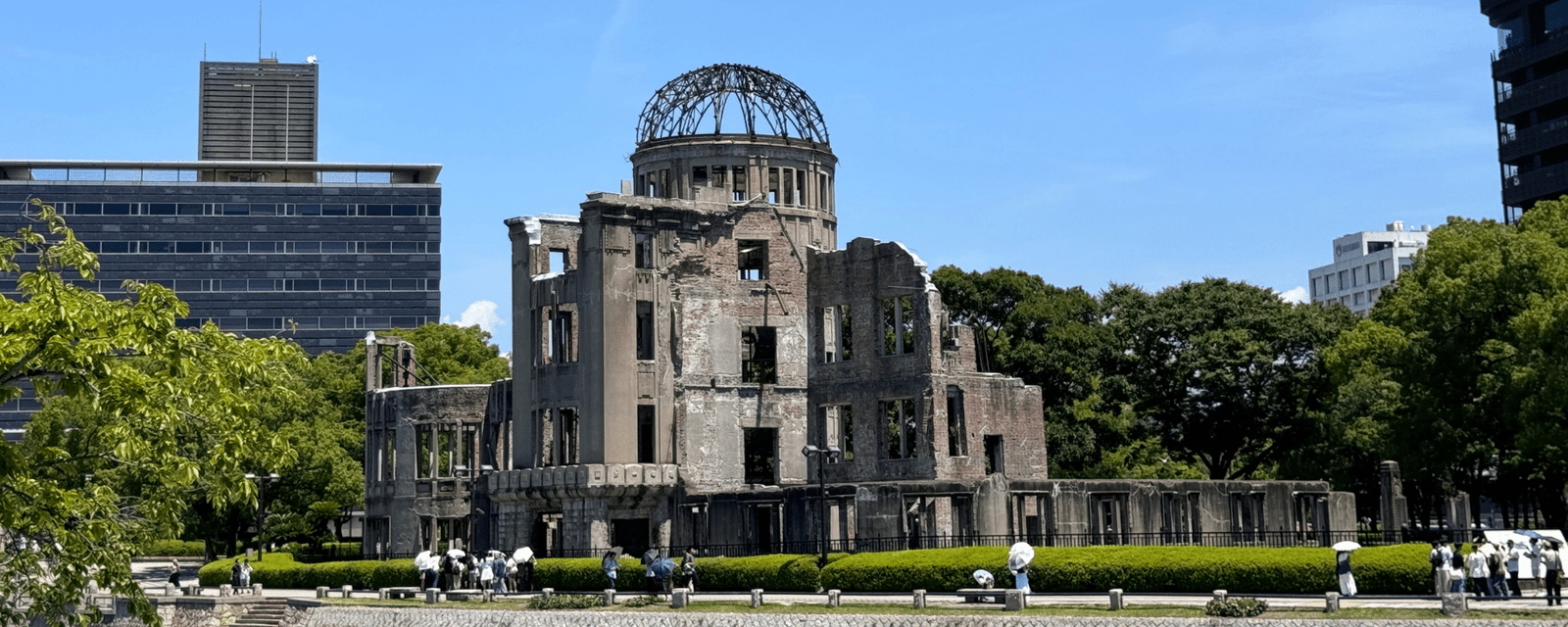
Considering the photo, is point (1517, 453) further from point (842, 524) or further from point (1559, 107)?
point (1559, 107)

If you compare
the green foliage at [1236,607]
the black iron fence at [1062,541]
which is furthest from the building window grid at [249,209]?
the green foliage at [1236,607]

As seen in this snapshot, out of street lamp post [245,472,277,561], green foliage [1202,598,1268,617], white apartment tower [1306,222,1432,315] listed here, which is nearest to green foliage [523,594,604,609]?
green foliage [1202,598,1268,617]

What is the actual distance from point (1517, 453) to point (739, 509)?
2718cm

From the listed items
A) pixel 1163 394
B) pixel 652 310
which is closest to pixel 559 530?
pixel 652 310

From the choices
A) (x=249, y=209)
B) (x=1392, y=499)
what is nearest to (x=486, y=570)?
(x=1392, y=499)

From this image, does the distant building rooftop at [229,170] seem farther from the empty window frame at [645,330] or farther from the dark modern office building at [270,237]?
the empty window frame at [645,330]

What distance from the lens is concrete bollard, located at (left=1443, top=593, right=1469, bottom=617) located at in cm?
3164

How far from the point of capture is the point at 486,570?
5172 cm

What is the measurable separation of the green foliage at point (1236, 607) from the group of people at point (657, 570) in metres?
17.9

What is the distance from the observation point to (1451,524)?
64875 mm

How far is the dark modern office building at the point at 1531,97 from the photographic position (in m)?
96.9

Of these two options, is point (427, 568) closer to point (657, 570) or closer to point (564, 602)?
point (657, 570)

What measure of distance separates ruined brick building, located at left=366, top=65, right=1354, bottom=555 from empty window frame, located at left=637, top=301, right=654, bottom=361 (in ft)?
0.19

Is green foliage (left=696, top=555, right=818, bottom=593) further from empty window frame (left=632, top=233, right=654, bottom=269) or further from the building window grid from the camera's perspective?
the building window grid
